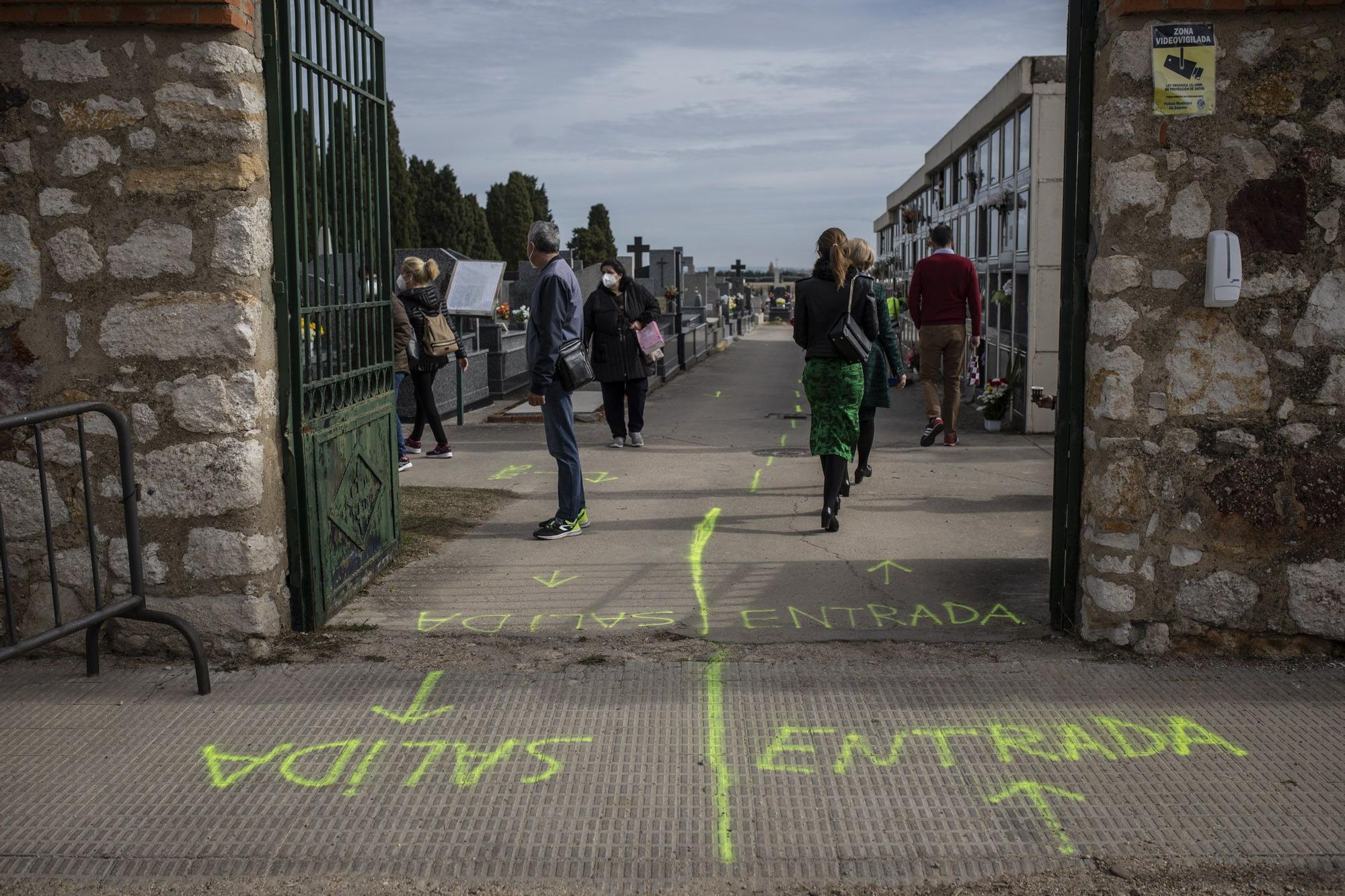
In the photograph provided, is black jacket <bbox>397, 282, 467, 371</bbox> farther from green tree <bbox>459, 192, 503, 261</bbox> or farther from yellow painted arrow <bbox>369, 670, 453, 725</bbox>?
green tree <bbox>459, 192, 503, 261</bbox>

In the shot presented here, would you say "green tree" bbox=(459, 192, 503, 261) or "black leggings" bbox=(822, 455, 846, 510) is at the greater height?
"green tree" bbox=(459, 192, 503, 261)

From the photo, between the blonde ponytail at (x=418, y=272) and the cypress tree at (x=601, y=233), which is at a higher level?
the cypress tree at (x=601, y=233)

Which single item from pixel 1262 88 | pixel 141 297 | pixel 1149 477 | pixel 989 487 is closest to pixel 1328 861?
pixel 1149 477

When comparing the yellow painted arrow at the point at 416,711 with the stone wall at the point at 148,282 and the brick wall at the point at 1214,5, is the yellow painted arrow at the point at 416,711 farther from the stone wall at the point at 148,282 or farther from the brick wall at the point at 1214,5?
the brick wall at the point at 1214,5

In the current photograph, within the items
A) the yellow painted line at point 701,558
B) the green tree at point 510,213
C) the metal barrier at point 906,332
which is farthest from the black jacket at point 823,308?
the green tree at point 510,213

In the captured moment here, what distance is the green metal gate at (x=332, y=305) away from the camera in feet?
17.1

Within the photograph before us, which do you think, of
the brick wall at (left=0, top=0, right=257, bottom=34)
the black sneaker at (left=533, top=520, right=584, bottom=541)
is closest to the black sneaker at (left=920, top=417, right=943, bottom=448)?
the black sneaker at (left=533, top=520, right=584, bottom=541)

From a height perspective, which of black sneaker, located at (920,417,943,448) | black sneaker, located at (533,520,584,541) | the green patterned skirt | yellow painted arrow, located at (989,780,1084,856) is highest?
the green patterned skirt

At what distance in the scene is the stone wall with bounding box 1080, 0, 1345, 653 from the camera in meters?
4.84

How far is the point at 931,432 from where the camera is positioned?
11430 mm

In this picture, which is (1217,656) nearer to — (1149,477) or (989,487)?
(1149,477)

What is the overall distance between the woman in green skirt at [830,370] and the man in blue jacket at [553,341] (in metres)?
1.42

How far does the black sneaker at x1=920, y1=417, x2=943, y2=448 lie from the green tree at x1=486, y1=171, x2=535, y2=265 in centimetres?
5328

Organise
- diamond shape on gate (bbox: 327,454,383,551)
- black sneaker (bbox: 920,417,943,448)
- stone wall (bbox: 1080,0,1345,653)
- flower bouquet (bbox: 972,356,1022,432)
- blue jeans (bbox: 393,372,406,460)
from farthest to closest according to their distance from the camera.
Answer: flower bouquet (bbox: 972,356,1022,432)
black sneaker (bbox: 920,417,943,448)
blue jeans (bbox: 393,372,406,460)
diamond shape on gate (bbox: 327,454,383,551)
stone wall (bbox: 1080,0,1345,653)
